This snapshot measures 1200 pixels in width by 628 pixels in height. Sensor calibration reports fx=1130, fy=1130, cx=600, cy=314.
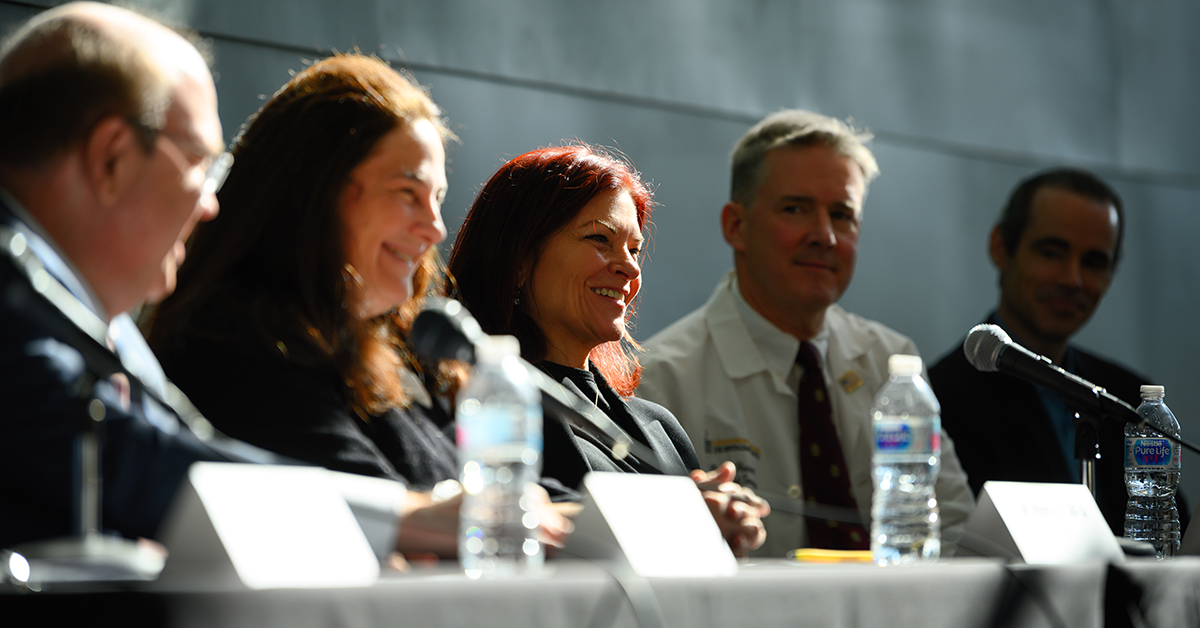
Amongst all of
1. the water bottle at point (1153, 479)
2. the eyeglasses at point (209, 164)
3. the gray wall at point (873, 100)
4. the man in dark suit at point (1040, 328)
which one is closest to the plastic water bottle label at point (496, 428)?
the eyeglasses at point (209, 164)

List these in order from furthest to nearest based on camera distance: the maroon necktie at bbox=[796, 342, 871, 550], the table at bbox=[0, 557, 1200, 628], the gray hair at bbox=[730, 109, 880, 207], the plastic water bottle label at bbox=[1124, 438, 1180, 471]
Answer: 1. the gray hair at bbox=[730, 109, 880, 207]
2. the maroon necktie at bbox=[796, 342, 871, 550]
3. the plastic water bottle label at bbox=[1124, 438, 1180, 471]
4. the table at bbox=[0, 557, 1200, 628]

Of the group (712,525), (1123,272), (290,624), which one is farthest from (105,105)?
(1123,272)

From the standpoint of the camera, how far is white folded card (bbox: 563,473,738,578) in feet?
3.34

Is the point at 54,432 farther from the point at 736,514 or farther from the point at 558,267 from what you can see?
the point at 558,267

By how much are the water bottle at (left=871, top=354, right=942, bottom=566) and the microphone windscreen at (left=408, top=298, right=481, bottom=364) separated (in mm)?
539

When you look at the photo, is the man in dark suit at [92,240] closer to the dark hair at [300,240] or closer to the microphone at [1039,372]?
the dark hair at [300,240]

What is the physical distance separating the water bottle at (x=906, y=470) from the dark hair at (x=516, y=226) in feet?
2.38

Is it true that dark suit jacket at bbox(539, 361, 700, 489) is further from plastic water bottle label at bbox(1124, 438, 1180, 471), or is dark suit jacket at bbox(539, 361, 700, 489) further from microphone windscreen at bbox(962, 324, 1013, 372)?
plastic water bottle label at bbox(1124, 438, 1180, 471)

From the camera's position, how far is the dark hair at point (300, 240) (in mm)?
1364

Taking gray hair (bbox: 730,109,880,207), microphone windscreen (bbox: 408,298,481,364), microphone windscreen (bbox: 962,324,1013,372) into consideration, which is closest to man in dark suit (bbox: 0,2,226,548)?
microphone windscreen (bbox: 408,298,481,364)

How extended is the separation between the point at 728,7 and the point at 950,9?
0.98 metres

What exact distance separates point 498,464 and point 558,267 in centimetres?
96

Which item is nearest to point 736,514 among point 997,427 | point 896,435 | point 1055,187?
point 896,435

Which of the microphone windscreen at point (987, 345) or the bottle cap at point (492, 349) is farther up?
the bottle cap at point (492, 349)
